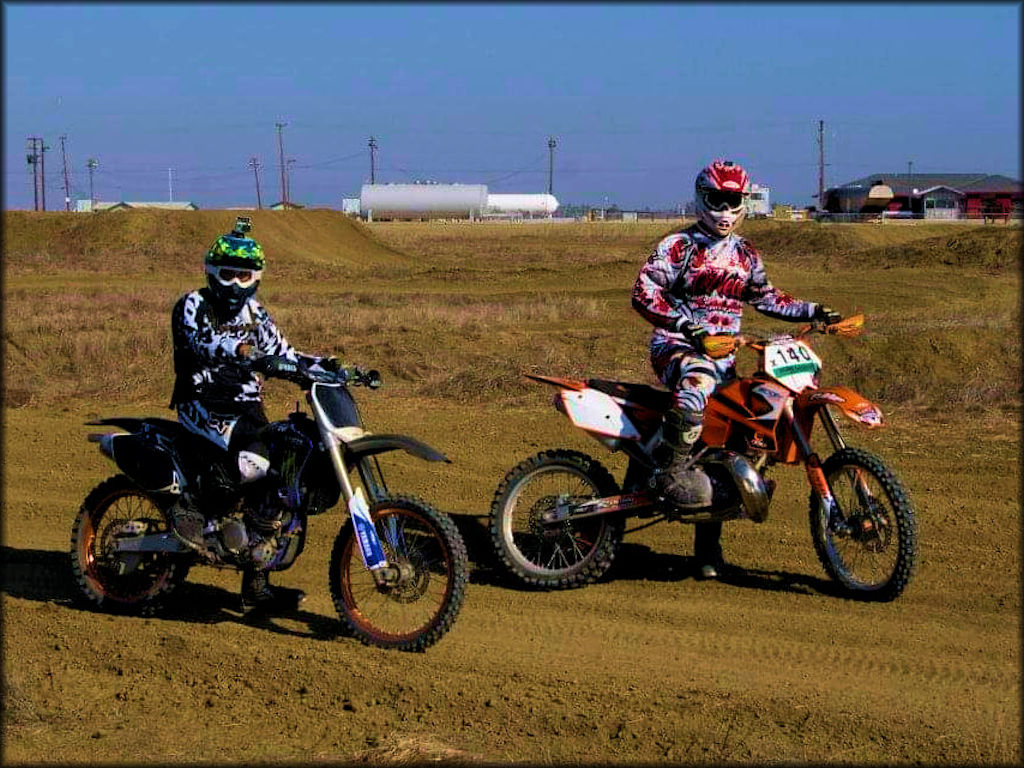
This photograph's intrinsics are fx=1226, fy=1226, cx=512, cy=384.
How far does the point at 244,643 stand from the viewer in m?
6.13

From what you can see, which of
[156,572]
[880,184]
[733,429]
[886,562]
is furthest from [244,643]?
[880,184]

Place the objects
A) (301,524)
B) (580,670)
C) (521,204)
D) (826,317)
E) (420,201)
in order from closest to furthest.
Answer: (580,670) → (301,524) → (826,317) → (420,201) → (521,204)

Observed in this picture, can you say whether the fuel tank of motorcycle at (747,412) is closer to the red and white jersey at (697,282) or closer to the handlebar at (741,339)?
the handlebar at (741,339)

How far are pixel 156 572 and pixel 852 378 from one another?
1022 centimetres

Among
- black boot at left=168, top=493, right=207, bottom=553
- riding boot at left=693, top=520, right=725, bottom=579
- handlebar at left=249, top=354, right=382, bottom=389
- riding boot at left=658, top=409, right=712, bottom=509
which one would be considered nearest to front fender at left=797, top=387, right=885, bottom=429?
riding boot at left=658, top=409, right=712, bottom=509

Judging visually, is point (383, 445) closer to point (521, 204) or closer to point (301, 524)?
point (301, 524)

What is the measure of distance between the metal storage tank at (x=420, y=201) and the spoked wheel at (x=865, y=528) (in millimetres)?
100502

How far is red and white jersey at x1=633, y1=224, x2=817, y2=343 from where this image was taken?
271 inches

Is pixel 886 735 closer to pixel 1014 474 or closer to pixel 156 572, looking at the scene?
pixel 156 572

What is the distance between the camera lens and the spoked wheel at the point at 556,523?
22.9 ft

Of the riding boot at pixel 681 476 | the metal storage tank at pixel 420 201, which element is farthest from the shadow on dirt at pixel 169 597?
the metal storage tank at pixel 420 201

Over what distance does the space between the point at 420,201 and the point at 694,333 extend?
10139cm

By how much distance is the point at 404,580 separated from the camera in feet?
19.2

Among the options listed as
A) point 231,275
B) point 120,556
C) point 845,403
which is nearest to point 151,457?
point 120,556
